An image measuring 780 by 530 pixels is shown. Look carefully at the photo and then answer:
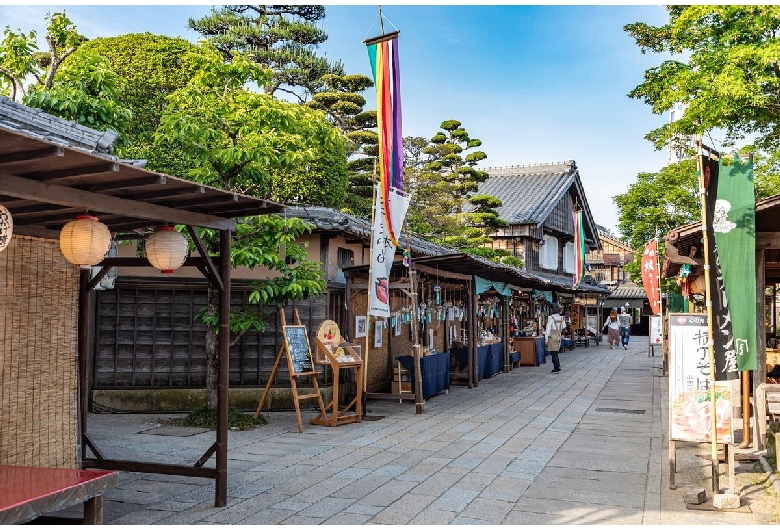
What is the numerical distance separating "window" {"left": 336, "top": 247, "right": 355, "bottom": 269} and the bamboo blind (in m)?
7.33

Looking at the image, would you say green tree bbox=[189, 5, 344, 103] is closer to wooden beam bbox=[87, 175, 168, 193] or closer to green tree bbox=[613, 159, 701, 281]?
green tree bbox=[613, 159, 701, 281]

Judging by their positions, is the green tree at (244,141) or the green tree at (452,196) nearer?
the green tree at (244,141)

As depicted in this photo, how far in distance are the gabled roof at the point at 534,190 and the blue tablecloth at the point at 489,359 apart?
1548 centimetres

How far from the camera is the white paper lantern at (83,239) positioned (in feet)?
18.4

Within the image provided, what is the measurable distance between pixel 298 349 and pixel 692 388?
5.75 m

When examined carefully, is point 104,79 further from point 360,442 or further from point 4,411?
point 360,442

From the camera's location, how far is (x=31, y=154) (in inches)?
167

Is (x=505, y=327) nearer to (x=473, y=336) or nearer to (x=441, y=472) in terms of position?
(x=473, y=336)

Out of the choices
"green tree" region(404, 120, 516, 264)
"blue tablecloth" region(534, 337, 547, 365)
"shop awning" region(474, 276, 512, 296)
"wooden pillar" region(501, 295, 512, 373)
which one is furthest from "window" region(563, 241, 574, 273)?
"shop awning" region(474, 276, 512, 296)

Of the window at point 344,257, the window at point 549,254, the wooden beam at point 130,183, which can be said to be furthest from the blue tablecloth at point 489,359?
the window at point 549,254

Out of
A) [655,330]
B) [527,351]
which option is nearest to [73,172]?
[527,351]

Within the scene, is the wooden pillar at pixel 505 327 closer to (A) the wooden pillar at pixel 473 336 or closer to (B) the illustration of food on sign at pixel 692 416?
(A) the wooden pillar at pixel 473 336

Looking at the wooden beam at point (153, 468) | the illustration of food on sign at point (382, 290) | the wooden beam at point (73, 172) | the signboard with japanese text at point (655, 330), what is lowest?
the wooden beam at point (153, 468)

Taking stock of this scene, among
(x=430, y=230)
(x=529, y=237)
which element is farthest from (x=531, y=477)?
(x=529, y=237)
